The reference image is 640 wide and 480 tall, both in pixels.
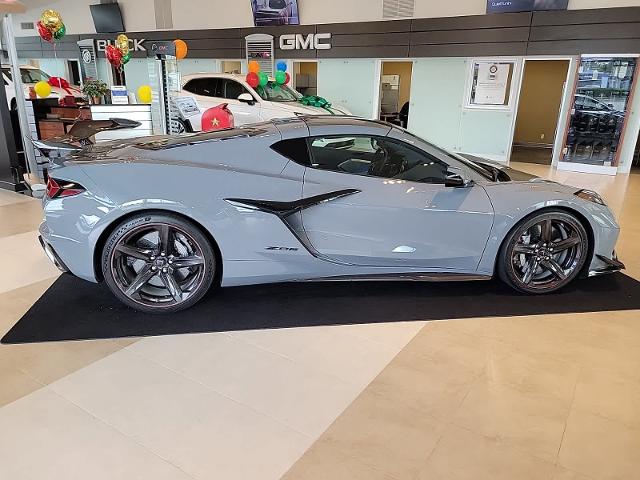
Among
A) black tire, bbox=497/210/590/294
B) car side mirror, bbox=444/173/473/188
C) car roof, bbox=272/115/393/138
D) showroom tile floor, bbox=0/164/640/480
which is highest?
car roof, bbox=272/115/393/138

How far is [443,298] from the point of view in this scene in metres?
3.42

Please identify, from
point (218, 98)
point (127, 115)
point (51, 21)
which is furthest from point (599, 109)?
point (51, 21)

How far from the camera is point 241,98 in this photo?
30.3 ft

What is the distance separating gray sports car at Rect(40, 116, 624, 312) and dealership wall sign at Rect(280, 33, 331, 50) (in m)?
9.67

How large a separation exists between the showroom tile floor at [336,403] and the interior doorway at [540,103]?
1176 centimetres

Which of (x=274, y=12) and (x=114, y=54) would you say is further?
(x=274, y=12)

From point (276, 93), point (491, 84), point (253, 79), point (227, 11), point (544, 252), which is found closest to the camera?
point (544, 252)

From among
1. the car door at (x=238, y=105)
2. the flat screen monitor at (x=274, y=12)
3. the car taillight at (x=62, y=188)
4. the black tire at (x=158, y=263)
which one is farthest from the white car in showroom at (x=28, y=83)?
the black tire at (x=158, y=263)

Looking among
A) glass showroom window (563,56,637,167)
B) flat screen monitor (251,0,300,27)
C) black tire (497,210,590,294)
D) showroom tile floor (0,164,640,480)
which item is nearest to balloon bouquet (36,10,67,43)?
flat screen monitor (251,0,300,27)

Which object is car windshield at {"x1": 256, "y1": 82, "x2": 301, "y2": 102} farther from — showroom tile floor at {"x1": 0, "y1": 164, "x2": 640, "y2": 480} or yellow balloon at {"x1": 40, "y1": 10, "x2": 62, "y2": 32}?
showroom tile floor at {"x1": 0, "y1": 164, "x2": 640, "y2": 480}

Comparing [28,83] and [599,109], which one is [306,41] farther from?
[599,109]

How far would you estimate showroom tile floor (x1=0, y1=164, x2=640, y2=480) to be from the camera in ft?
6.39

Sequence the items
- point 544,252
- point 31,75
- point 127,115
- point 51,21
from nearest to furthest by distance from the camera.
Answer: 1. point 544,252
2. point 127,115
3. point 51,21
4. point 31,75

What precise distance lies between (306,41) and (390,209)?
10.6 metres
